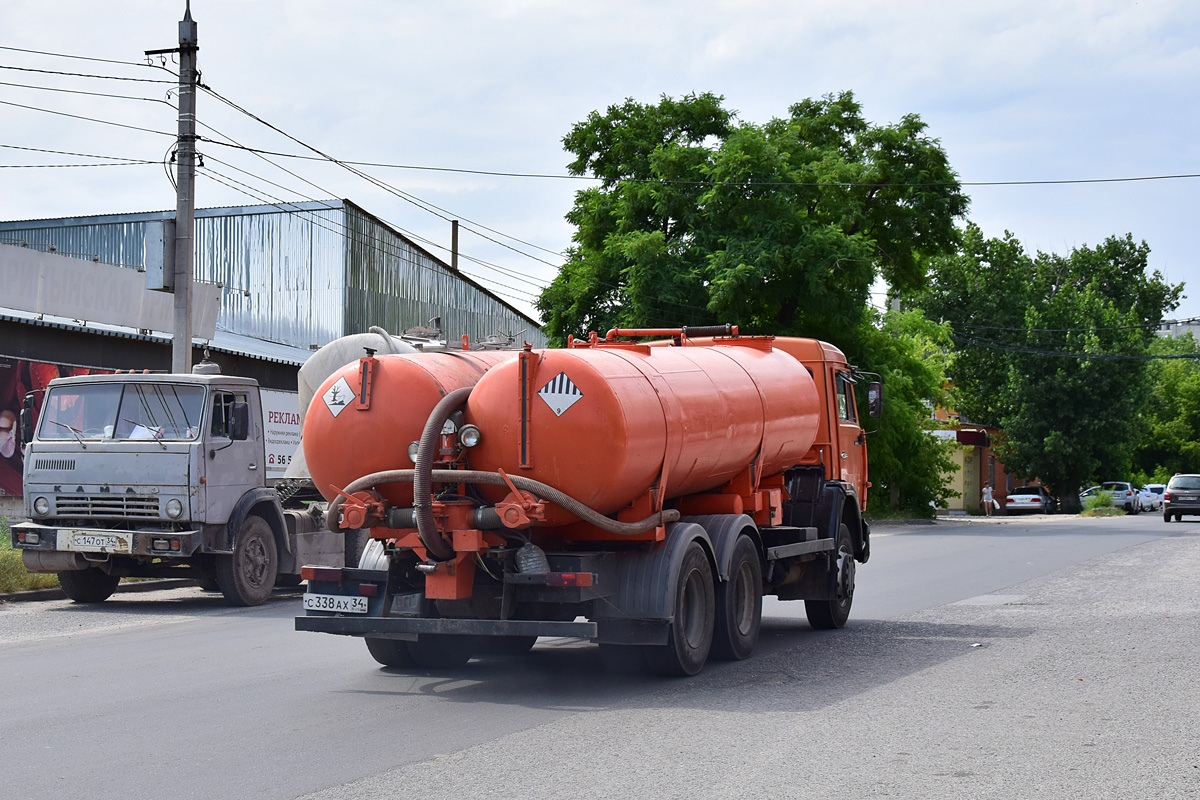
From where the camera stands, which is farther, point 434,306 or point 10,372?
Answer: point 434,306

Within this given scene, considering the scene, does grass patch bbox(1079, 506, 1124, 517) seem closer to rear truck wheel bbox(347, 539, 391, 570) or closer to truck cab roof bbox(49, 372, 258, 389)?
truck cab roof bbox(49, 372, 258, 389)

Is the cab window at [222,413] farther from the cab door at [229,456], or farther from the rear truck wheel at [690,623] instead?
the rear truck wheel at [690,623]

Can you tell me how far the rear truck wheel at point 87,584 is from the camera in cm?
1453

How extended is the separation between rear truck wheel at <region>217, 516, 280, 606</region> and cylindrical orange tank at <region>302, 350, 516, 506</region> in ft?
18.5

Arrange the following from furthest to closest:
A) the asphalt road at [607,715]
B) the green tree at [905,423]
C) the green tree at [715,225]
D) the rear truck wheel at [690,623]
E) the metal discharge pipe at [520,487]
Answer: the green tree at [905,423]
the green tree at [715,225]
the rear truck wheel at [690,623]
the metal discharge pipe at [520,487]
the asphalt road at [607,715]

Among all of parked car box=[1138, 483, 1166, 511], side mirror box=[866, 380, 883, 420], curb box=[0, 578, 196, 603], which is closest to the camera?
side mirror box=[866, 380, 883, 420]

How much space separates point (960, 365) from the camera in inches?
2685

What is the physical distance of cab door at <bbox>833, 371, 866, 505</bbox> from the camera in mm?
13555

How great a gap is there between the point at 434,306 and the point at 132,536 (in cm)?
2652

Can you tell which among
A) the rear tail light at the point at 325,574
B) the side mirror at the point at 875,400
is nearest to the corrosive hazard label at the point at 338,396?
the rear tail light at the point at 325,574

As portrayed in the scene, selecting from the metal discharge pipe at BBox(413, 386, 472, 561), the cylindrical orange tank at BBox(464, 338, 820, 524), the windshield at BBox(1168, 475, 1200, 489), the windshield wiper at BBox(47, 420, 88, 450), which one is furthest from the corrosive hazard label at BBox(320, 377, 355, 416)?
the windshield at BBox(1168, 475, 1200, 489)

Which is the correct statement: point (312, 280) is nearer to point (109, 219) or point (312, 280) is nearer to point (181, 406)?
point (109, 219)

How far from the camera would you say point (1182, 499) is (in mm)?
46125

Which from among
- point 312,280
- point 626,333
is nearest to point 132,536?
point 626,333
